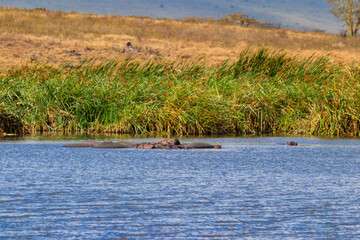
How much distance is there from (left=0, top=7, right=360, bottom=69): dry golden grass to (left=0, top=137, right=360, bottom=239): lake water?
28.6m

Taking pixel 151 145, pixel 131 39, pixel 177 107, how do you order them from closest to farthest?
pixel 151 145 < pixel 177 107 < pixel 131 39

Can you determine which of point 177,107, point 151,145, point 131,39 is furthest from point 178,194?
point 131,39

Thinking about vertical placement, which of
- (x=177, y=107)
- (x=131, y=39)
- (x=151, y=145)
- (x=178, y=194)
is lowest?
(x=178, y=194)

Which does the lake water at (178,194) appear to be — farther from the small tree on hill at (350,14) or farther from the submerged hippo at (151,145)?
the small tree on hill at (350,14)

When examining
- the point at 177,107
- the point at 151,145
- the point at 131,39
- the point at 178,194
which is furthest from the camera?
the point at 131,39

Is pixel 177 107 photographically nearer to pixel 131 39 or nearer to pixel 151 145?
pixel 151 145

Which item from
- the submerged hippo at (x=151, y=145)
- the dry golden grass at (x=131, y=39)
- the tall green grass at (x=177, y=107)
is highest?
the dry golden grass at (x=131, y=39)

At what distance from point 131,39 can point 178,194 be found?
→ 1706 inches

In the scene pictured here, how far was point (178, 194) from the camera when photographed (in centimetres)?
590

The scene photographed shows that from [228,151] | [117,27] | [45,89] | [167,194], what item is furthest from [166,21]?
[167,194]

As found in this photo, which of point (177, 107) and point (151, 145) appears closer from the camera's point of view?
point (151, 145)

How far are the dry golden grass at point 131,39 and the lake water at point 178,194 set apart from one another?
93.8 feet

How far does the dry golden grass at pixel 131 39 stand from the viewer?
4212 centimetres

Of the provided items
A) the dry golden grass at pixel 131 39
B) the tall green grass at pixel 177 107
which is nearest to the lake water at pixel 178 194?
the tall green grass at pixel 177 107
